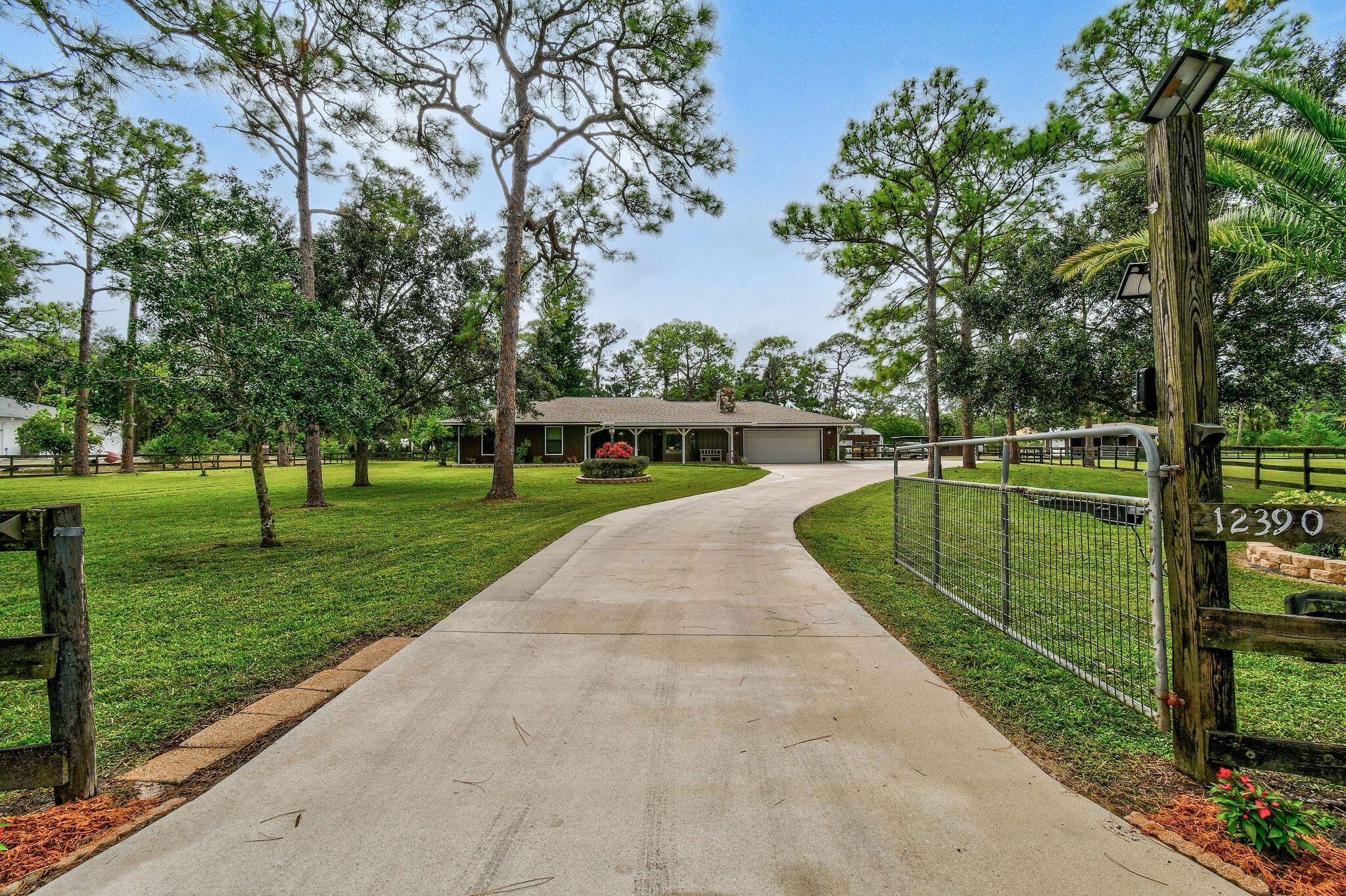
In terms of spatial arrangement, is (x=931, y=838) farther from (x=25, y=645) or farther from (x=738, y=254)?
(x=738, y=254)

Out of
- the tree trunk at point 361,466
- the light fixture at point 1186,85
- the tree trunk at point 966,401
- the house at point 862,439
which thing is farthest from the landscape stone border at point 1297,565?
the house at point 862,439

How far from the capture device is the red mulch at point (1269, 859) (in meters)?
1.46

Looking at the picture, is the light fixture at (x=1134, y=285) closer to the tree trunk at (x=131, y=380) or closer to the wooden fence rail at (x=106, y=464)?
the tree trunk at (x=131, y=380)

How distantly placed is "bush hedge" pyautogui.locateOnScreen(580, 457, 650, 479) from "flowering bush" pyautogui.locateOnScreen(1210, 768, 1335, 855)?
14619mm

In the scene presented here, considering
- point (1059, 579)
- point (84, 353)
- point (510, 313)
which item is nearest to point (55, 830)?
point (1059, 579)

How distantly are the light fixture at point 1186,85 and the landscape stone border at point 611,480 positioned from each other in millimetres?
13825

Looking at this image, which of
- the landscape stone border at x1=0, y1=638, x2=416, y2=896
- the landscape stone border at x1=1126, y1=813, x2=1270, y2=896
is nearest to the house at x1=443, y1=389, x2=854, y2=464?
the landscape stone border at x1=0, y1=638, x2=416, y2=896

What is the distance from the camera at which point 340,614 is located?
404 cm

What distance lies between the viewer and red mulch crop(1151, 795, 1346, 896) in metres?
1.46

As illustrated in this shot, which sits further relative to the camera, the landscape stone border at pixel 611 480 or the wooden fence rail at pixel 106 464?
the wooden fence rail at pixel 106 464

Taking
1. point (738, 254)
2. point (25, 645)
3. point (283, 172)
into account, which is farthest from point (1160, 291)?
point (738, 254)

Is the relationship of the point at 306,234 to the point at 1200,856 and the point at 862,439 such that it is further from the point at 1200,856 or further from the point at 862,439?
the point at 862,439

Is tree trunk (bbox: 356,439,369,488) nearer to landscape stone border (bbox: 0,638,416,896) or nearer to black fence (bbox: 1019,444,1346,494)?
landscape stone border (bbox: 0,638,416,896)

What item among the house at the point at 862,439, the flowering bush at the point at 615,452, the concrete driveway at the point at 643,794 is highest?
the house at the point at 862,439
